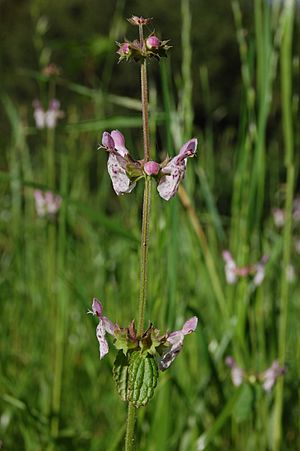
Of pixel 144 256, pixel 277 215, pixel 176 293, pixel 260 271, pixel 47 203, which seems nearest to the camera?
pixel 144 256

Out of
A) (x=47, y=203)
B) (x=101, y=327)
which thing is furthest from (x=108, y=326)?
(x=47, y=203)

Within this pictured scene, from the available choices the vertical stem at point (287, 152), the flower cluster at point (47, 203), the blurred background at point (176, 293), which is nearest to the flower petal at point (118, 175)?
the blurred background at point (176, 293)

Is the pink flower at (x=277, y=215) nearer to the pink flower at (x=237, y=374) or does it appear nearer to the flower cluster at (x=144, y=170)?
the pink flower at (x=237, y=374)

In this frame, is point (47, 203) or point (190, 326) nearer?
point (190, 326)

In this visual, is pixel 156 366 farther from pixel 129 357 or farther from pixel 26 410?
pixel 26 410

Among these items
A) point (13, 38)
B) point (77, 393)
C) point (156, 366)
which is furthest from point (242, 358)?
point (13, 38)

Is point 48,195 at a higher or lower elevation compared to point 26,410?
higher

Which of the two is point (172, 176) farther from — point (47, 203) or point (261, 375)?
point (47, 203)
